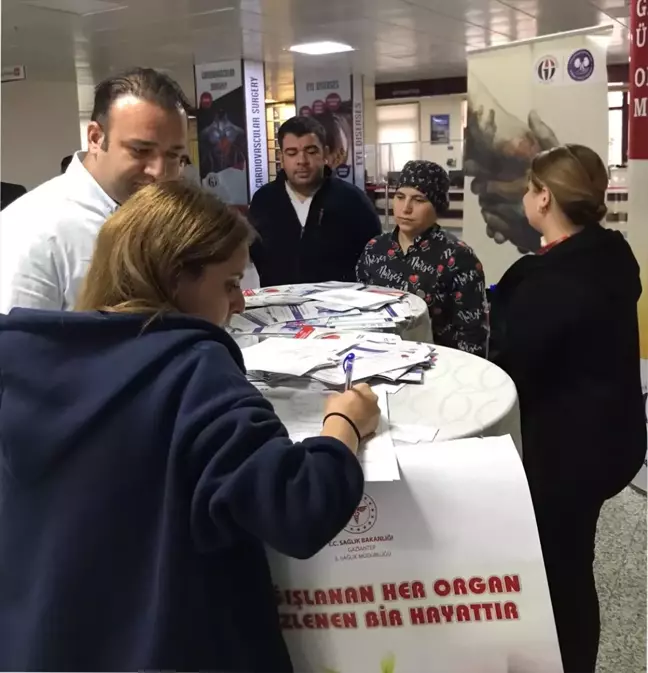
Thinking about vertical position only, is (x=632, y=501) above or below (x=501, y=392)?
below

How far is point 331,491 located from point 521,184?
3.60 m

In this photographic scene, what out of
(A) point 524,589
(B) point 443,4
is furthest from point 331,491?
(B) point 443,4

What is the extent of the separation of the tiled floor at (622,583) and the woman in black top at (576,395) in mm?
379

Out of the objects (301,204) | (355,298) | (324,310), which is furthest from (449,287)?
(301,204)

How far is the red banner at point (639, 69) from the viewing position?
7.59 ft

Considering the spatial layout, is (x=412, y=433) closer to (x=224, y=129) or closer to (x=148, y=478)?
(x=148, y=478)

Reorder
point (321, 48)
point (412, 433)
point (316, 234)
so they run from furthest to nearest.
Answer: point (321, 48), point (316, 234), point (412, 433)

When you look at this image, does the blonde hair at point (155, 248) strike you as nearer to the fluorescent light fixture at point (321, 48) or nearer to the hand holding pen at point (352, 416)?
the hand holding pen at point (352, 416)

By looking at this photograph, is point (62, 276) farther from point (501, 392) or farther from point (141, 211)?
point (501, 392)

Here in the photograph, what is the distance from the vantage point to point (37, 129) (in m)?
10.1

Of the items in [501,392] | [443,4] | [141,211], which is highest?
[443,4]

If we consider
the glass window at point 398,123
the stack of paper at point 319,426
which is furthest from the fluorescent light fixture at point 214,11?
the glass window at point 398,123

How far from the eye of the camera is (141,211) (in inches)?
35.3

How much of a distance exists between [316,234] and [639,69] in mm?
1297
